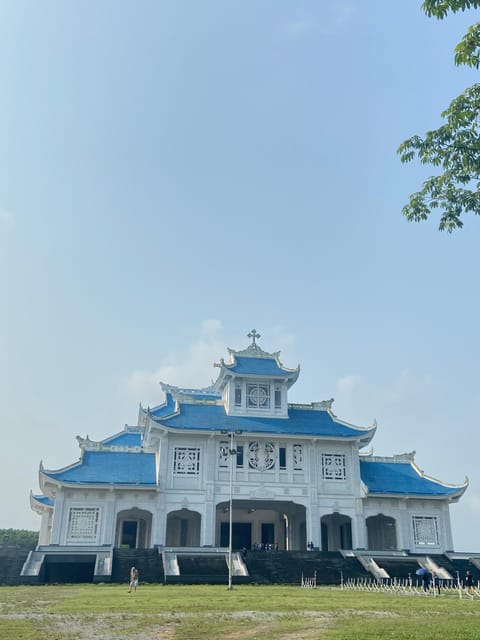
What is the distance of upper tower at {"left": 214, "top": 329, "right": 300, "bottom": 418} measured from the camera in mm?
37969

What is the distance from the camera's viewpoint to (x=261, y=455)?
3603cm

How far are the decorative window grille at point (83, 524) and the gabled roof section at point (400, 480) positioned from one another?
15852mm

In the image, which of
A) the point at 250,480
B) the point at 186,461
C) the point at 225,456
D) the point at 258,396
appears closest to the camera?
the point at 250,480

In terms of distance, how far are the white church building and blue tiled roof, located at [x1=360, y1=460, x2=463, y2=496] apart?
78 mm

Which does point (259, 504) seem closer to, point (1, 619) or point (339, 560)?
point (339, 560)

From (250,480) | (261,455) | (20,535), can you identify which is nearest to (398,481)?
(261,455)

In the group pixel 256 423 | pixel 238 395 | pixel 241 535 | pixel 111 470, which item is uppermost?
pixel 238 395

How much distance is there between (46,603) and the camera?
54.8ft

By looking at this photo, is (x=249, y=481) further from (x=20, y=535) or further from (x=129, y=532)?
(x=20, y=535)

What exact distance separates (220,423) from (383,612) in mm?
22179

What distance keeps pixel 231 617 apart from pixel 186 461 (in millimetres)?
22222

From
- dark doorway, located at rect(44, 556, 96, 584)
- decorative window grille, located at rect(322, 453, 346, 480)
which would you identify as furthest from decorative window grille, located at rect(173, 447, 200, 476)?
decorative window grille, located at rect(322, 453, 346, 480)

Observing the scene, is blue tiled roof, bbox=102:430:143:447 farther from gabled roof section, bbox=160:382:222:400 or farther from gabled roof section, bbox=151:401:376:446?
gabled roof section, bbox=151:401:376:446

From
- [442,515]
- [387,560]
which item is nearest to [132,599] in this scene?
[387,560]
